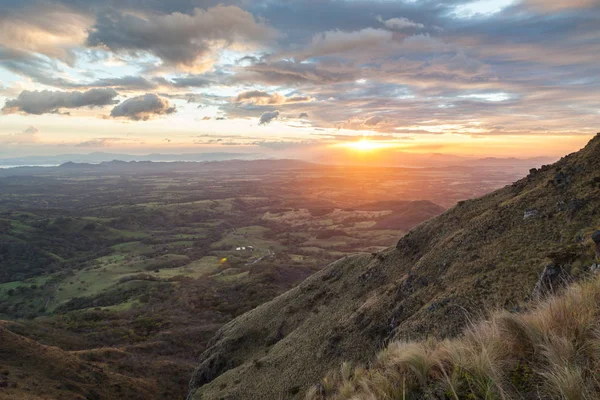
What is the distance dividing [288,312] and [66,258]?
17095 cm

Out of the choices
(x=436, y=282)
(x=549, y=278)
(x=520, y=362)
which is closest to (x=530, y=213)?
(x=436, y=282)

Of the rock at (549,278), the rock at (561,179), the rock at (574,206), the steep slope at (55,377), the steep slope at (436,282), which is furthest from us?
the steep slope at (55,377)

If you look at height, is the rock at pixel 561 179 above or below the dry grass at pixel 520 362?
above

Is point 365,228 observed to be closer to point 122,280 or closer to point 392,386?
point 122,280

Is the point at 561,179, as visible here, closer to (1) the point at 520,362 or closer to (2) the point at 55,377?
(1) the point at 520,362

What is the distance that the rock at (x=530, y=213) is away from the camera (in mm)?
20934

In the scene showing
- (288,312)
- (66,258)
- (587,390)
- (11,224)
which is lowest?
(66,258)

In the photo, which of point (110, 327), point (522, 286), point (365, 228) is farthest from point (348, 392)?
point (365, 228)

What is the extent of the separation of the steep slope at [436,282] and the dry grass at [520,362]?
5.03 m

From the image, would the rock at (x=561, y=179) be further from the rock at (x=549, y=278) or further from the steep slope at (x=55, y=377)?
the steep slope at (x=55, y=377)

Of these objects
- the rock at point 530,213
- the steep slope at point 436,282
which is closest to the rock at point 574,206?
the steep slope at point 436,282

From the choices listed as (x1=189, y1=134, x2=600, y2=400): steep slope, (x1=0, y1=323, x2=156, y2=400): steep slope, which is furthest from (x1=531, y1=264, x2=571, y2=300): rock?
(x1=0, y1=323, x2=156, y2=400): steep slope

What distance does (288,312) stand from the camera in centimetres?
3778

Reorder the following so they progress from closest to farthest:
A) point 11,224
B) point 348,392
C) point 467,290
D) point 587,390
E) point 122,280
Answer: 1. point 587,390
2. point 348,392
3. point 467,290
4. point 122,280
5. point 11,224
